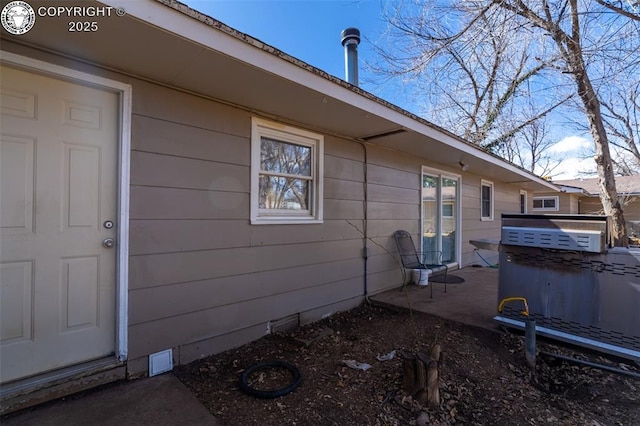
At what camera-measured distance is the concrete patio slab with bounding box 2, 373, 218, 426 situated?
5.62 ft

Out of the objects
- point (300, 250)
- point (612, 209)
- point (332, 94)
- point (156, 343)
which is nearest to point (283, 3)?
point (332, 94)

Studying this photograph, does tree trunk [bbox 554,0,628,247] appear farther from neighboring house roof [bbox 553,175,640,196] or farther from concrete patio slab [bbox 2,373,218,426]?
concrete patio slab [bbox 2,373,218,426]

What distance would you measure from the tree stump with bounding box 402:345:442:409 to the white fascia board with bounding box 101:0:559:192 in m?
2.14

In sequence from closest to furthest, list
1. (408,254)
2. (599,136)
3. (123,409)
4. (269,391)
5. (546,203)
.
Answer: (123,409) → (269,391) → (408,254) → (599,136) → (546,203)

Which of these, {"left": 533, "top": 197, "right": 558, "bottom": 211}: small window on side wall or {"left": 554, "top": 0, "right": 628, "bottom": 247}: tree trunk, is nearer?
{"left": 554, "top": 0, "right": 628, "bottom": 247}: tree trunk

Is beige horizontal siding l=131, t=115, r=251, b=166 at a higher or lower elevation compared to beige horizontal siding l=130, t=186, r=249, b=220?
higher

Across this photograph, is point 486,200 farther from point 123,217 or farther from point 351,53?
point 123,217

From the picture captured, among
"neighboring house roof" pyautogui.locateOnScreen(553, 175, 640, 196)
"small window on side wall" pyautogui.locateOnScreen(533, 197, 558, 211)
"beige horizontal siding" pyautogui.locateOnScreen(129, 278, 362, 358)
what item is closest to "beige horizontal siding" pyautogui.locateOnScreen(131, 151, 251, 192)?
"beige horizontal siding" pyautogui.locateOnScreen(129, 278, 362, 358)

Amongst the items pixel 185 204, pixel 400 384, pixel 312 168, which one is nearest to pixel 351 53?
pixel 312 168

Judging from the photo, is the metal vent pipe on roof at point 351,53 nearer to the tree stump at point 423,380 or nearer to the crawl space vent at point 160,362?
the tree stump at point 423,380

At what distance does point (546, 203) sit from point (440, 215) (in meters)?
11.5

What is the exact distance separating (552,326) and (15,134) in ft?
13.8

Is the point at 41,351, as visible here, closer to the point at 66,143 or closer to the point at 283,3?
the point at 66,143

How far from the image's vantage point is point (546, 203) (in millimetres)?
13844
